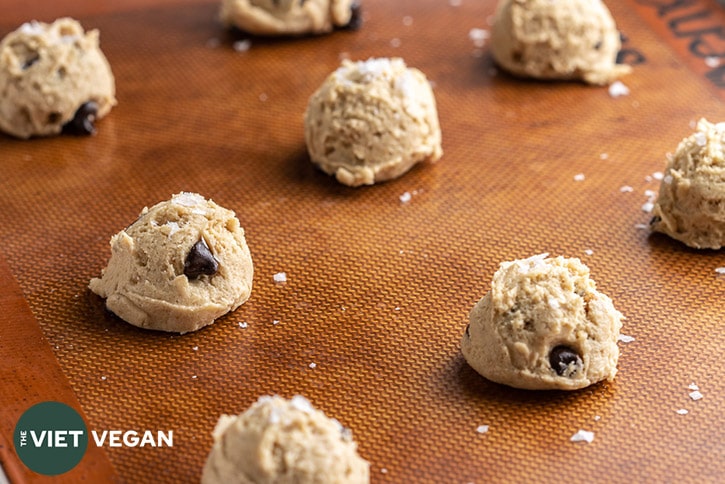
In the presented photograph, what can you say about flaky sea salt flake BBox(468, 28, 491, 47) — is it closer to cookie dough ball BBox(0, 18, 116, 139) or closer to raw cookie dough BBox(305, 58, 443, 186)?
raw cookie dough BBox(305, 58, 443, 186)

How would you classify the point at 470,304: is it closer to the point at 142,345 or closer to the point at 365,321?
the point at 365,321

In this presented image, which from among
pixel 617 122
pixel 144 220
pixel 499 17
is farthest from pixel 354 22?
pixel 144 220

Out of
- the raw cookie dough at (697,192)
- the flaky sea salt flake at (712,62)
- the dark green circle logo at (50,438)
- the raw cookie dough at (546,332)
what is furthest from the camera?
the flaky sea salt flake at (712,62)

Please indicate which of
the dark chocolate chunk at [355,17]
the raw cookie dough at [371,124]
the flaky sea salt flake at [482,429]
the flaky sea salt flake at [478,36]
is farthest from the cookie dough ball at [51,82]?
the flaky sea salt flake at [482,429]

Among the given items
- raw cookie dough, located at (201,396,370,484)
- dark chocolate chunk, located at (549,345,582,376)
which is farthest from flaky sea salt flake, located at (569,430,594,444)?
raw cookie dough, located at (201,396,370,484)

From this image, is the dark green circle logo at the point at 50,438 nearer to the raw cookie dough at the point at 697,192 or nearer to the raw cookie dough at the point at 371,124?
the raw cookie dough at the point at 371,124

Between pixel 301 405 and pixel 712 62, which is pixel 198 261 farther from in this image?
pixel 712 62
